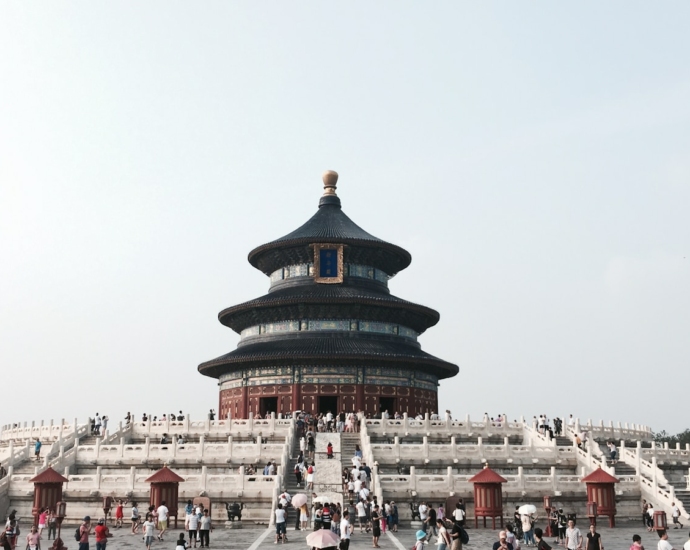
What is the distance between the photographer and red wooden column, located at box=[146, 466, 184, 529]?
30.1 metres

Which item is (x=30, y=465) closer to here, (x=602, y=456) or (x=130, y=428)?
(x=130, y=428)

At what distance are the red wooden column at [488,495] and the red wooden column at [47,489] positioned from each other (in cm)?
1459

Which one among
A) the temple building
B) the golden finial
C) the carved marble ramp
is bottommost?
the carved marble ramp

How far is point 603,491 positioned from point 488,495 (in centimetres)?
439

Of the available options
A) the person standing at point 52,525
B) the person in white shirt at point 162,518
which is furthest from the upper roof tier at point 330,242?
the person in white shirt at point 162,518

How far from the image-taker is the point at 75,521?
32812 mm

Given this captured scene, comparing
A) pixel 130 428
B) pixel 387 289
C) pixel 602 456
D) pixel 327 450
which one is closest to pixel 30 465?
pixel 130 428

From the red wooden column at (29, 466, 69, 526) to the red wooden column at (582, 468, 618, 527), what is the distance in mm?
18835

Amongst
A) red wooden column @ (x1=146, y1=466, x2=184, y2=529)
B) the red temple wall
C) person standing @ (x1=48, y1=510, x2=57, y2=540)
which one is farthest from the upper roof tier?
person standing @ (x1=48, y1=510, x2=57, y2=540)

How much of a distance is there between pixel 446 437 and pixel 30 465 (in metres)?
18.6

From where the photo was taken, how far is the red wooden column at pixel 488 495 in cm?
3034

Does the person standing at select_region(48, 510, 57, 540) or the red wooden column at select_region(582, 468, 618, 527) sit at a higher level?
the red wooden column at select_region(582, 468, 618, 527)

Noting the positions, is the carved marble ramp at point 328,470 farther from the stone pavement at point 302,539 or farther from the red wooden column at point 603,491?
the red wooden column at point 603,491

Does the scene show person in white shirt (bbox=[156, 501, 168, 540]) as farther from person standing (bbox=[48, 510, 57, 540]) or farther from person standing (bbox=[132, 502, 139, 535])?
person standing (bbox=[48, 510, 57, 540])
